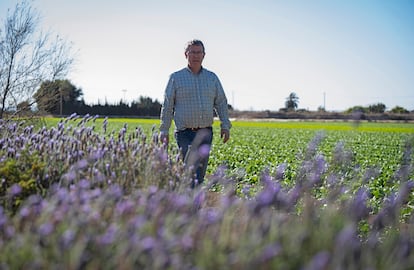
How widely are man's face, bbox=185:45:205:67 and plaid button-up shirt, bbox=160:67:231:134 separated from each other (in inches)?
5.3

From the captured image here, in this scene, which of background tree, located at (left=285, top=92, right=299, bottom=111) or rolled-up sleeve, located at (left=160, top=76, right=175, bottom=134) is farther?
background tree, located at (left=285, top=92, right=299, bottom=111)

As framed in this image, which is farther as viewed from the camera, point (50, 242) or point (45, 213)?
point (45, 213)

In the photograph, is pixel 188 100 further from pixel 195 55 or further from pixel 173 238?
pixel 173 238

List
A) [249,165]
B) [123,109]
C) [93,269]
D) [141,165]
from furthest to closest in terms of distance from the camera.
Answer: [123,109] < [249,165] < [141,165] < [93,269]

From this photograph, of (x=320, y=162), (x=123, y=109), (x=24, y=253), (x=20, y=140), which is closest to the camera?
(x=24, y=253)

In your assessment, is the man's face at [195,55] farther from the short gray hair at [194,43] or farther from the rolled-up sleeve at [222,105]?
Answer: the rolled-up sleeve at [222,105]

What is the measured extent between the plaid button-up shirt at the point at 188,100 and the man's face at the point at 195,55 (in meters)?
0.14

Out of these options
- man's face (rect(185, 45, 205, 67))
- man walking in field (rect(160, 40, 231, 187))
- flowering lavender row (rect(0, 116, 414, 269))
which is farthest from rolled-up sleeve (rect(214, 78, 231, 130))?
flowering lavender row (rect(0, 116, 414, 269))

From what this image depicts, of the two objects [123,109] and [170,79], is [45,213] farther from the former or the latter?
[123,109]

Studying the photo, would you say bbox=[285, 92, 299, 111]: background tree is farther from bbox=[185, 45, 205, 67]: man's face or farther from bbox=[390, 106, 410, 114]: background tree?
A: bbox=[185, 45, 205, 67]: man's face

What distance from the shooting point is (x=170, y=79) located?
578cm

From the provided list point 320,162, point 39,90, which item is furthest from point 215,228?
point 39,90

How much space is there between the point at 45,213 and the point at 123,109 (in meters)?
70.1

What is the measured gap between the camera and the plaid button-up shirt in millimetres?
5750
